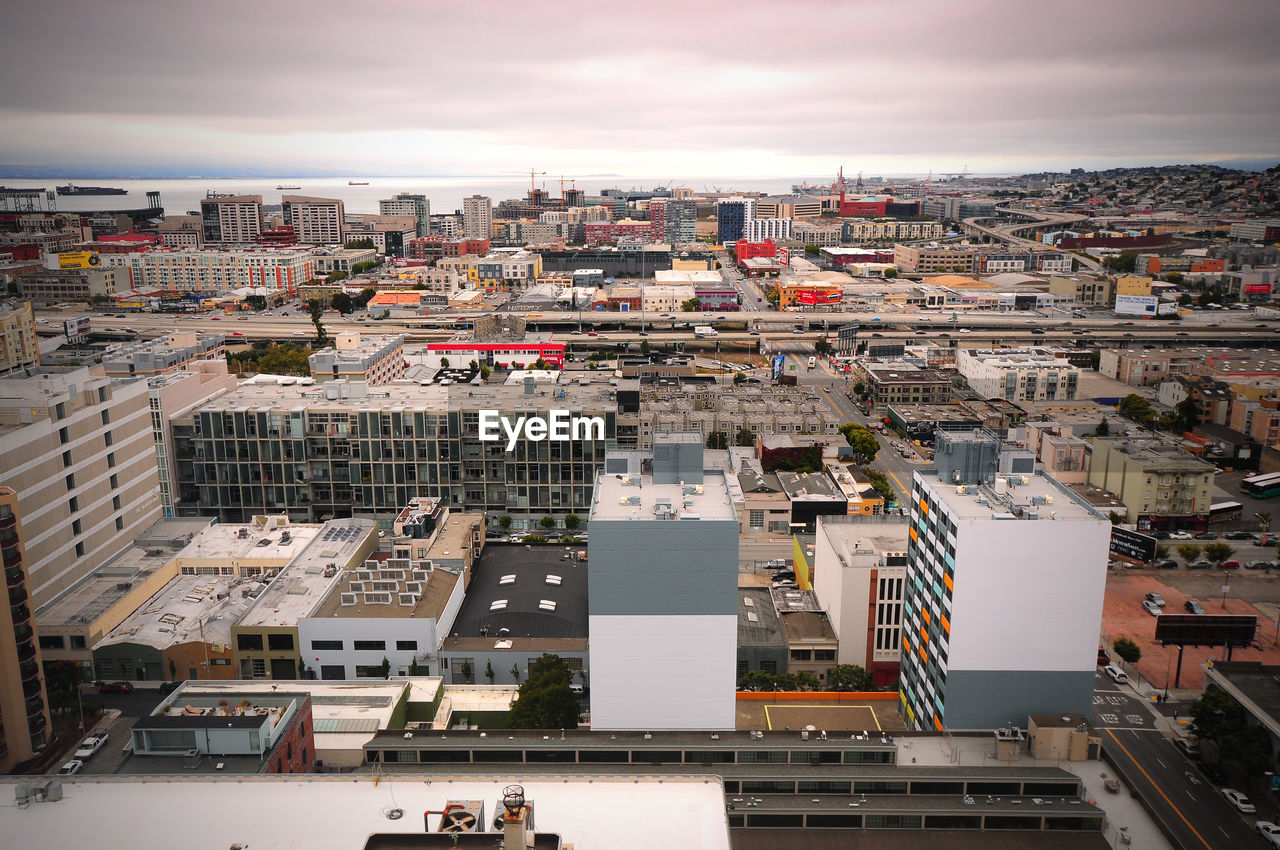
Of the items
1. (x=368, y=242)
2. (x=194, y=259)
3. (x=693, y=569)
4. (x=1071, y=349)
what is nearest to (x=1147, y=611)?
(x=693, y=569)

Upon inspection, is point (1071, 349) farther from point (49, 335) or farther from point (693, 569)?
point (49, 335)

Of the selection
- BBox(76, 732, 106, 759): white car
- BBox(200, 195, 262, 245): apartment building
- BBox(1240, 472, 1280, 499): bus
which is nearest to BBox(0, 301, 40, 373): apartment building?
BBox(76, 732, 106, 759): white car

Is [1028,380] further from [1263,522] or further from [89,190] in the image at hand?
[89,190]

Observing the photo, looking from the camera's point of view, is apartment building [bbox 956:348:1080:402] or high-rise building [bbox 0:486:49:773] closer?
high-rise building [bbox 0:486:49:773]

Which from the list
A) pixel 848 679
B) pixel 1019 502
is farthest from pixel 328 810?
pixel 848 679

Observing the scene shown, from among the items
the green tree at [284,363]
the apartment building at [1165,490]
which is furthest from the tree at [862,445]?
the green tree at [284,363]

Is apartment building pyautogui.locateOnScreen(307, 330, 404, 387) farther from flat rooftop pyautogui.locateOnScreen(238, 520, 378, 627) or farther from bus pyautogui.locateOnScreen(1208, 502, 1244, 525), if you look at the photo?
bus pyautogui.locateOnScreen(1208, 502, 1244, 525)
